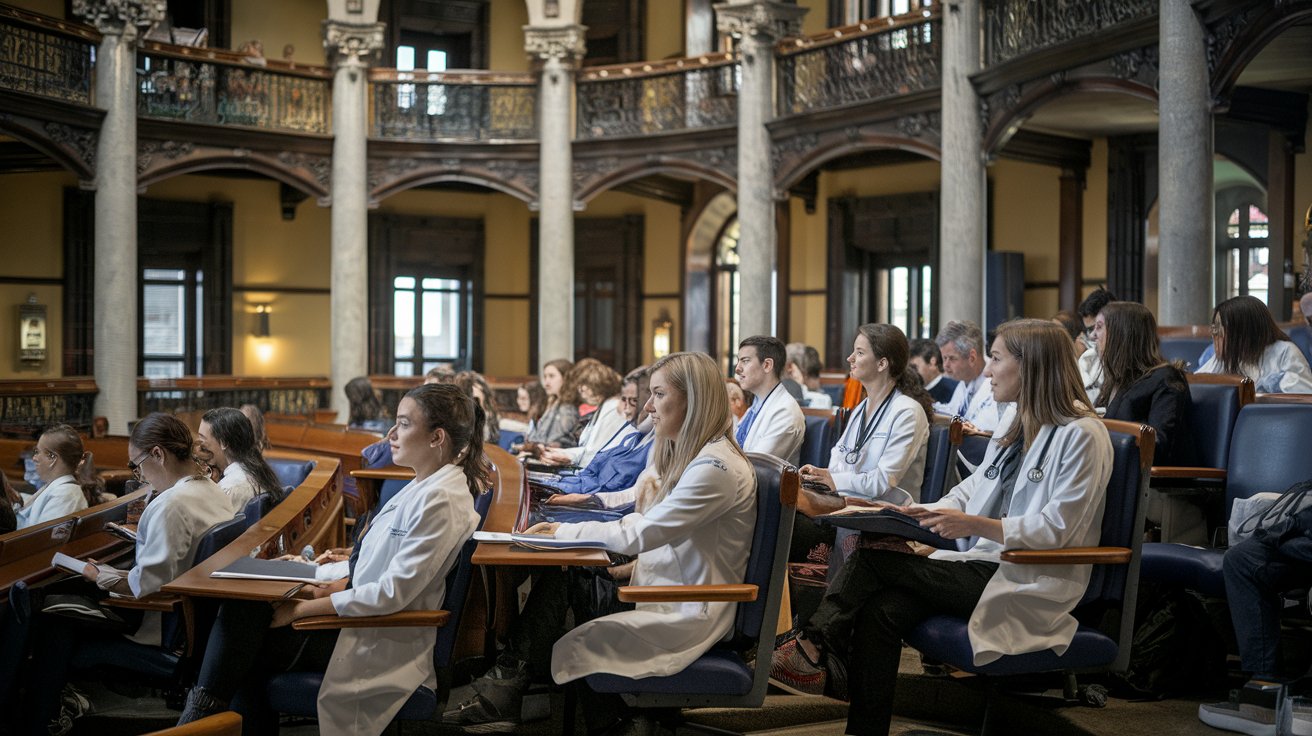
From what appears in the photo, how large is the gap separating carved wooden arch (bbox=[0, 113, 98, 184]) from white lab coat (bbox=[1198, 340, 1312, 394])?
12348 mm

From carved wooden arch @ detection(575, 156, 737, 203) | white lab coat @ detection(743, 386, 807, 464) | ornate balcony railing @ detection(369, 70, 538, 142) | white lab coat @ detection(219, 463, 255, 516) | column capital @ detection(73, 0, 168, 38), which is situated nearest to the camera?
white lab coat @ detection(219, 463, 255, 516)

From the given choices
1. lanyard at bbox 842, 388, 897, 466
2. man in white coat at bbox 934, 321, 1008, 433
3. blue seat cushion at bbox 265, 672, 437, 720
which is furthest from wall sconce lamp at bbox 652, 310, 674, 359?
blue seat cushion at bbox 265, 672, 437, 720

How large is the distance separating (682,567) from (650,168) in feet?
41.6

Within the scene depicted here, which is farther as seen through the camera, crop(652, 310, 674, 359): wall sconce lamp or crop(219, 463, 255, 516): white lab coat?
crop(652, 310, 674, 359): wall sconce lamp

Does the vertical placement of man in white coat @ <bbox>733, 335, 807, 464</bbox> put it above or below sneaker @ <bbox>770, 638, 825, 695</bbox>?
above

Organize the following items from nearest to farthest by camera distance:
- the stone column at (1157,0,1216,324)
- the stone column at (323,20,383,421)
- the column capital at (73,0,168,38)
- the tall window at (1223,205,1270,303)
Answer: the stone column at (1157,0,1216,324) < the tall window at (1223,205,1270,303) < the column capital at (73,0,168,38) < the stone column at (323,20,383,421)

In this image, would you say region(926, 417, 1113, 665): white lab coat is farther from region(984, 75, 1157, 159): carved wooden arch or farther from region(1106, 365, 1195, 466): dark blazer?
region(984, 75, 1157, 159): carved wooden arch

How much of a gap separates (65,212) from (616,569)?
1490cm

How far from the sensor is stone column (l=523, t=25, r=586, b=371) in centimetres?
1655

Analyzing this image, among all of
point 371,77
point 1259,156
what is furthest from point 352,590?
point 371,77

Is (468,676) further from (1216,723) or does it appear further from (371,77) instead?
(371,77)

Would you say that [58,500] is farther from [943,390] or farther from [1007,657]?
[943,390]

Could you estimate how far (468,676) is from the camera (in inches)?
170

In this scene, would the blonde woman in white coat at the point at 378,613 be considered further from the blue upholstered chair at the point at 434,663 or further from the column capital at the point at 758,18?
the column capital at the point at 758,18
